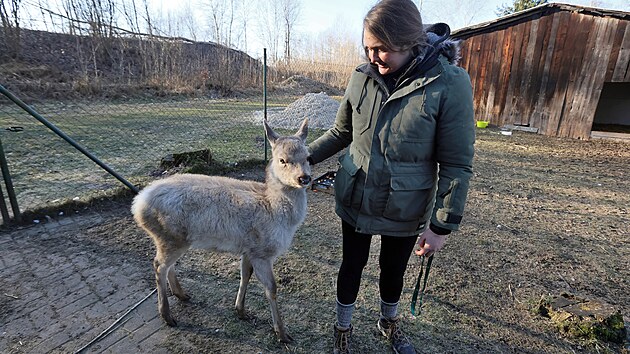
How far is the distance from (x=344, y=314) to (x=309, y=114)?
10000 millimetres

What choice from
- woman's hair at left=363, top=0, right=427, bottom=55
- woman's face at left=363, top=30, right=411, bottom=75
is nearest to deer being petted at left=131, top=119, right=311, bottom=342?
woman's face at left=363, top=30, right=411, bottom=75

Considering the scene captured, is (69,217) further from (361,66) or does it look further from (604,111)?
(604,111)

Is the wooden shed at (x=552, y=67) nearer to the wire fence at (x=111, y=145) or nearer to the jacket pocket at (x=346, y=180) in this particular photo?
the wire fence at (x=111, y=145)

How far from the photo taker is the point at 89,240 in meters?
4.11

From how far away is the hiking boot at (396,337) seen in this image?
2650 mm

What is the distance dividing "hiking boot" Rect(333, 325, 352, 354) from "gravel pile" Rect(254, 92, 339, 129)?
907 centimetres

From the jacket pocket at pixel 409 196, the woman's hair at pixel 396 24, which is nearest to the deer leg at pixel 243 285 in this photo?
the jacket pocket at pixel 409 196

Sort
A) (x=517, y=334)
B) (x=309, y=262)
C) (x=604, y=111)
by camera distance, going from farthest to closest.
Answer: (x=604, y=111)
(x=309, y=262)
(x=517, y=334)

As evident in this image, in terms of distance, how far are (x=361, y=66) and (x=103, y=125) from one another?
10.2 m

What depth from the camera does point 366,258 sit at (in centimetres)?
241

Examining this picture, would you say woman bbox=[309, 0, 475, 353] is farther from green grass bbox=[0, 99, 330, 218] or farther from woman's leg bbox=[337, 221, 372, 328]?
green grass bbox=[0, 99, 330, 218]

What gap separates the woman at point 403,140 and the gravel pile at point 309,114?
9144 millimetres

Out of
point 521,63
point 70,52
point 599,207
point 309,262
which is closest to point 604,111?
point 521,63

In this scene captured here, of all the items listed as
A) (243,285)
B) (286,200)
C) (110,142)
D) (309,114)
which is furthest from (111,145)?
(286,200)
